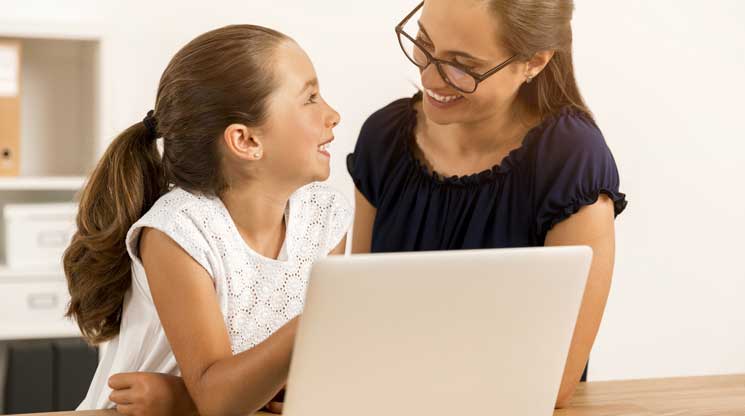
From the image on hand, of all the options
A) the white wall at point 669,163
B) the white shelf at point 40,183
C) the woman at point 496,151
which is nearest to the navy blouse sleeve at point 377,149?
the woman at point 496,151

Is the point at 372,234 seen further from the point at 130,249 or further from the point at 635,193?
the point at 635,193

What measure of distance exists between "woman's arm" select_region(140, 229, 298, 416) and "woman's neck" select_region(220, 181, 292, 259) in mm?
170

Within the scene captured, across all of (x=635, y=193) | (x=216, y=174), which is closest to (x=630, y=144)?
(x=635, y=193)

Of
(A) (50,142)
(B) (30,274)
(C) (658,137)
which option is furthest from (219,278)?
(C) (658,137)

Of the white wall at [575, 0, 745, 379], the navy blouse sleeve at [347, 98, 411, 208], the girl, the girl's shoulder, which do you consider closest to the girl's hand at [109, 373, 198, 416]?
the girl

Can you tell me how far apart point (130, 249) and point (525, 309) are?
579 millimetres

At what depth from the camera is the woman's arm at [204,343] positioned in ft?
3.65

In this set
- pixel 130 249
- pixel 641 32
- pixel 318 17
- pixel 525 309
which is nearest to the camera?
pixel 525 309

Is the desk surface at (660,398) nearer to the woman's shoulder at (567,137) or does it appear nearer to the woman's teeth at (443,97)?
the woman's shoulder at (567,137)

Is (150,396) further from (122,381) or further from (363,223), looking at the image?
(363,223)

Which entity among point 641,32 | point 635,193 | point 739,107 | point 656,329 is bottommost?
point 656,329

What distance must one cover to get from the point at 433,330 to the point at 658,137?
2.72 metres

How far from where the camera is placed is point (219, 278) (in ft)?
4.50

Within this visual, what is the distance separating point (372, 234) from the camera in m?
1.80
